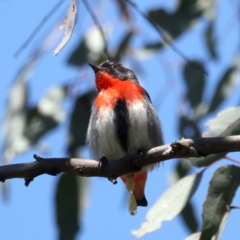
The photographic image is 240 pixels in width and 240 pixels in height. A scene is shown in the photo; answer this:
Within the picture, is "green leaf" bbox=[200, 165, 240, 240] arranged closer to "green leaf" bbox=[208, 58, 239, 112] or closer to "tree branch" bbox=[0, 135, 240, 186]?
"tree branch" bbox=[0, 135, 240, 186]

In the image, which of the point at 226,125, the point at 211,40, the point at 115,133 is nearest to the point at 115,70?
the point at 211,40

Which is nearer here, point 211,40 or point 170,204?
point 170,204

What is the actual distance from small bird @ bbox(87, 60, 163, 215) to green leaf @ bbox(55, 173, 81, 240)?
0.33 meters

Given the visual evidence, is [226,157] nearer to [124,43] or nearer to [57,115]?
[57,115]

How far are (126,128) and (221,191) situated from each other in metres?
0.74

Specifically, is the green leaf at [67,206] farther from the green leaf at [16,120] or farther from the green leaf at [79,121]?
the green leaf at [16,120]

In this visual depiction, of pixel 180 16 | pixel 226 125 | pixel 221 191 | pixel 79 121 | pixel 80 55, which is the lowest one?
pixel 221 191

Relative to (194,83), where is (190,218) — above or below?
below

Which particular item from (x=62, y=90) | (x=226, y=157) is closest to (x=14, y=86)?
(x=62, y=90)

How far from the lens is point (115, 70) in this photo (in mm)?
4566

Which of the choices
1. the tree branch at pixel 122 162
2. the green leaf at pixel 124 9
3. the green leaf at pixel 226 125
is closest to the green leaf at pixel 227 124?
the green leaf at pixel 226 125

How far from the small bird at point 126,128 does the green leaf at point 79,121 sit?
0.23m

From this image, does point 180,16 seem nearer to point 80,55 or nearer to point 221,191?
point 80,55

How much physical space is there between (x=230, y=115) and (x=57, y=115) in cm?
149
